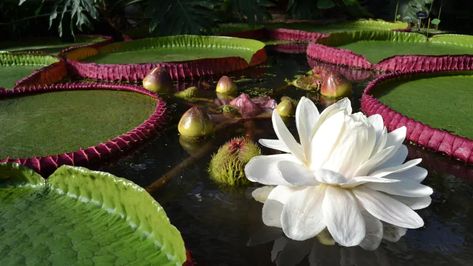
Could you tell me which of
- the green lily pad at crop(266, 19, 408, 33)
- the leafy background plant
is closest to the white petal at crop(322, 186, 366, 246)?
the leafy background plant

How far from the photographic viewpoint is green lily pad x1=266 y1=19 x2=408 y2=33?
6.29 m

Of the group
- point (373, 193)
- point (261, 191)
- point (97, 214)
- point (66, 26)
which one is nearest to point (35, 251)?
point (97, 214)

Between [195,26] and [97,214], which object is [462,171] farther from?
[195,26]

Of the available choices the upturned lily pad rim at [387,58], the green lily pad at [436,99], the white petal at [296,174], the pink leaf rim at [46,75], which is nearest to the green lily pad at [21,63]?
the pink leaf rim at [46,75]

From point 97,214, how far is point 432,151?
155 cm

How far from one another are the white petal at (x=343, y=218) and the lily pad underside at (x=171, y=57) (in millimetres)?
2547

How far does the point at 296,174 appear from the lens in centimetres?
144

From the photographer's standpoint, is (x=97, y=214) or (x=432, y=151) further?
(x=432, y=151)

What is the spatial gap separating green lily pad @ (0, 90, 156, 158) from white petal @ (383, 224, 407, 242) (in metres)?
1.38

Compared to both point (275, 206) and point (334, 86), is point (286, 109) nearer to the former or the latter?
point (334, 86)

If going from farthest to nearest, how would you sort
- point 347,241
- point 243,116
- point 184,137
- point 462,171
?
point 243,116 < point 184,137 < point 462,171 < point 347,241

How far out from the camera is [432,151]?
7.41 ft

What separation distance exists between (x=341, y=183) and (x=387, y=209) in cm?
15

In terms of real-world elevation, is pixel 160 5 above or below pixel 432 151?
above
